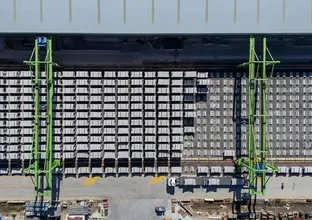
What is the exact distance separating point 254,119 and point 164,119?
3772mm

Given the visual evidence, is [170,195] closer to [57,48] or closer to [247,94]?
[247,94]

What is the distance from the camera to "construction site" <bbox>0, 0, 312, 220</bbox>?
14469mm

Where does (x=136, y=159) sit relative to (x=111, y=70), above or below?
below

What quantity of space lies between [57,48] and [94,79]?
2032 millimetres

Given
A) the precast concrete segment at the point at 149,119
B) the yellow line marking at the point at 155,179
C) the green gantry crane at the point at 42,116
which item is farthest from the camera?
the yellow line marking at the point at 155,179

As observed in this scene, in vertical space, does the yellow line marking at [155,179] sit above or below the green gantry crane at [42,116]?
below

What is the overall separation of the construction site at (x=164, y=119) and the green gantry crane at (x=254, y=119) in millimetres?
56

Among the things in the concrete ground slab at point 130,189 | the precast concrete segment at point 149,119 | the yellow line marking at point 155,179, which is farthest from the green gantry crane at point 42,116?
the yellow line marking at point 155,179

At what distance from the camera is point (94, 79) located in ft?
50.0

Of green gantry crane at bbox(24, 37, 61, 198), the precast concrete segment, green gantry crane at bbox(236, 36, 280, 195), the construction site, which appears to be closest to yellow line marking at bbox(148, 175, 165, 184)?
the construction site

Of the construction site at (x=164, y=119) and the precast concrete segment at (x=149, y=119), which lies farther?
the precast concrete segment at (x=149, y=119)

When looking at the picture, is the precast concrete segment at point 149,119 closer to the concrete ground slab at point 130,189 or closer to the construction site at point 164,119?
the construction site at point 164,119

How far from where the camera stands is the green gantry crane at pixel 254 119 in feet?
47.5
